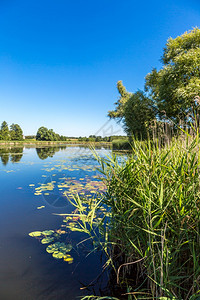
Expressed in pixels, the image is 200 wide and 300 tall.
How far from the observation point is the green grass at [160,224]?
1.66 meters

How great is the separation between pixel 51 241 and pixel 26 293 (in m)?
1.09

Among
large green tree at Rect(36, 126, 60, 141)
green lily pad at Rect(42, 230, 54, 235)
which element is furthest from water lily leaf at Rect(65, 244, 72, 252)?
large green tree at Rect(36, 126, 60, 141)

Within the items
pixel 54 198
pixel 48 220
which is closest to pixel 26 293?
pixel 48 220

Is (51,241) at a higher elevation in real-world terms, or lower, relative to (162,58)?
lower

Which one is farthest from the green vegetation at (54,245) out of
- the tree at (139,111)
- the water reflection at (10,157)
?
the tree at (139,111)

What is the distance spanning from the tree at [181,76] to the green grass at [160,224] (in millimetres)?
12469

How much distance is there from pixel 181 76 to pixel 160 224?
1695 cm

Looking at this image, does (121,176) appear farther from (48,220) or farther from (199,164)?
(48,220)

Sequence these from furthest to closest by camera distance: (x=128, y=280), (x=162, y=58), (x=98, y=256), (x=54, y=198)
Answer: (x=162, y=58)
(x=54, y=198)
(x=98, y=256)
(x=128, y=280)

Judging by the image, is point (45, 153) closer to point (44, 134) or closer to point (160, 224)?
point (160, 224)

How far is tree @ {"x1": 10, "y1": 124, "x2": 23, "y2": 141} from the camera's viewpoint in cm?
6844

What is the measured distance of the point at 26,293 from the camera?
7.06 ft

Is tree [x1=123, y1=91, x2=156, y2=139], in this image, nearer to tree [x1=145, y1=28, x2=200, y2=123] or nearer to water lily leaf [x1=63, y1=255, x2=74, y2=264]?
tree [x1=145, y1=28, x2=200, y2=123]

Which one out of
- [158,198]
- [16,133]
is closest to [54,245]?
[158,198]
